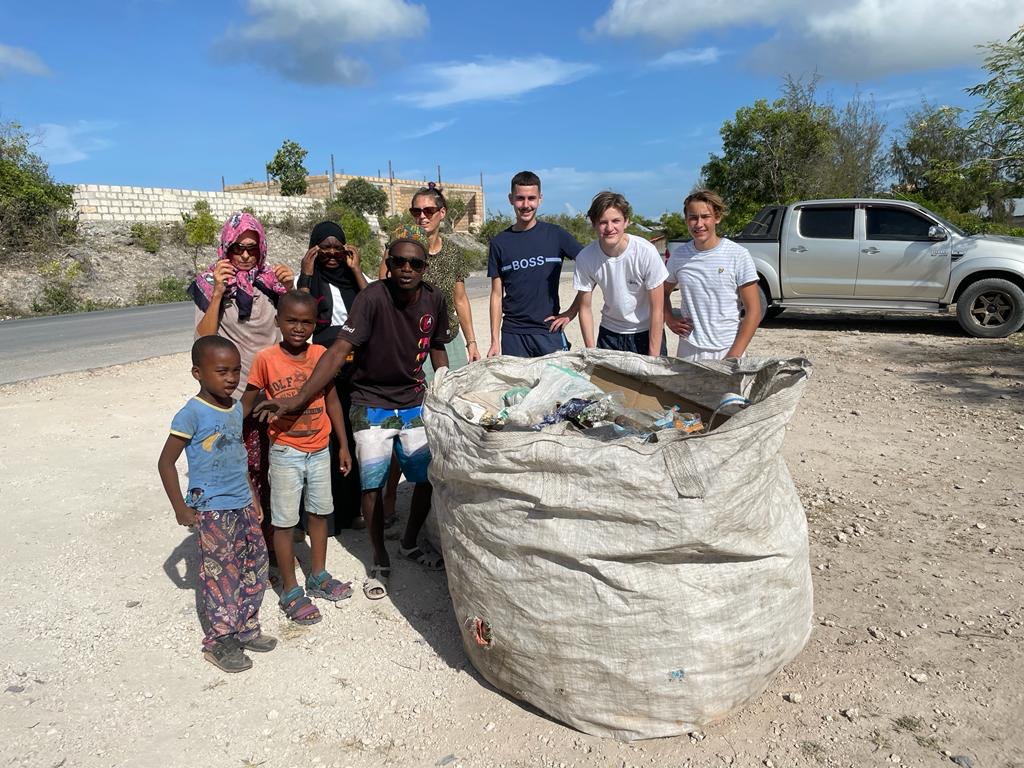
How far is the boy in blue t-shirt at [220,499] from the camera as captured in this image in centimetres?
271

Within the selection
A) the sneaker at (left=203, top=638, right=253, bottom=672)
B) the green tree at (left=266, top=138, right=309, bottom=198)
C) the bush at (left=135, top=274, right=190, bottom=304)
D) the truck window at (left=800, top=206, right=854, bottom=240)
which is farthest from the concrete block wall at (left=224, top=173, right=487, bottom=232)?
the sneaker at (left=203, top=638, right=253, bottom=672)

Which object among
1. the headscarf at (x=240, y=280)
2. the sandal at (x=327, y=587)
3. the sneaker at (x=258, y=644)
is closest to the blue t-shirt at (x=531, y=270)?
the headscarf at (x=240, y=280)

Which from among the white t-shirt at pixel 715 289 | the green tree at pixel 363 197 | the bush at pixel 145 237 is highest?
the green tree at pixel 363 197

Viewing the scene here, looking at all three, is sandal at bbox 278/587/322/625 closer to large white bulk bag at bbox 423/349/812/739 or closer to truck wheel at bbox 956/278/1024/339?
large white bulk bag at bbox 423/349/812/739

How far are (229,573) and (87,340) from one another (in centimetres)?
1078

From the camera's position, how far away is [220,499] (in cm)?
278

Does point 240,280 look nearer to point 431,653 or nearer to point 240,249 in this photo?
point 240,249

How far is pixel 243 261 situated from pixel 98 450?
281 centimetres

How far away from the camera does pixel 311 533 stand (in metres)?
3.28

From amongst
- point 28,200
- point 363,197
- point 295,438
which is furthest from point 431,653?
point 363,197

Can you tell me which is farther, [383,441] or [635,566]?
[383,441]

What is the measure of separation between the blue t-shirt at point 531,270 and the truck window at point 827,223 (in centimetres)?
703

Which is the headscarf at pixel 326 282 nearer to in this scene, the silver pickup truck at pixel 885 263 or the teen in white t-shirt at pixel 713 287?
the teen in white t-shirt at pixel 713 287

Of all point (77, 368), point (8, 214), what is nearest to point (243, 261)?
point (77, 368)
